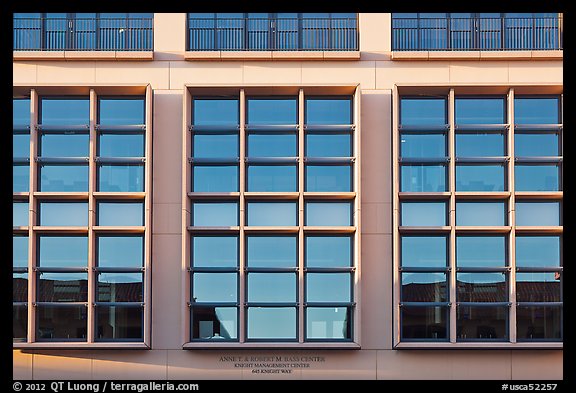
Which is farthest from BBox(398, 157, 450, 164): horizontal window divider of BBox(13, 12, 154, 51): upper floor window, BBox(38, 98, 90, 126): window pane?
BBox(38, 98, 90, 126): window pane

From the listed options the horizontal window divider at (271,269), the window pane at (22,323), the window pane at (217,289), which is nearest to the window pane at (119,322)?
the window pane at (217,289)

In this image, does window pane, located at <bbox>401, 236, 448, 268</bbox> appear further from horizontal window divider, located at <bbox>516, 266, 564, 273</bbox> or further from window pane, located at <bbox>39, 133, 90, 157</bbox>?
window pane, located at <bbox>39, 133, 90, 157</bbox>

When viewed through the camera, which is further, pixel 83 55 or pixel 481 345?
pixel 83 55

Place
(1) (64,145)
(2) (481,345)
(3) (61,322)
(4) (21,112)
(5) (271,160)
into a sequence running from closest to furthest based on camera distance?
(2) (481,345) → (3) (61,322) → (5) (271,160) → (1) (64,145) → (4) (21,112)

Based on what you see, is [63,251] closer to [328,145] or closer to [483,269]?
[328,145]

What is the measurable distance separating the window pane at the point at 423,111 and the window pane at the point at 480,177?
59.3 inches

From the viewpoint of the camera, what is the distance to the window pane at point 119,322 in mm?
19078

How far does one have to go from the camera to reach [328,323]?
1916 centimetres

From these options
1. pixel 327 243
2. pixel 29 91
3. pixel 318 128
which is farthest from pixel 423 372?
pixel 29 91

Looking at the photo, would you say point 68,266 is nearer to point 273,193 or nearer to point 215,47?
point 273,193

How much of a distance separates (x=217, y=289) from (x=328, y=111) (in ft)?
19.3

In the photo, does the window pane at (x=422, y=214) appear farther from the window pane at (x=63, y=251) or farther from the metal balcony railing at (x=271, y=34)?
the window pane at (x=63, y=251)

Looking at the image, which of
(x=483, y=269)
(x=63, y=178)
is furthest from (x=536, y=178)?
(x=63, y=178)

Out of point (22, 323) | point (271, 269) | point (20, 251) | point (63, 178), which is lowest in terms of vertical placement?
point (22, 323)
